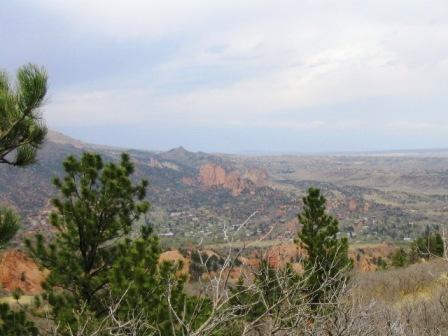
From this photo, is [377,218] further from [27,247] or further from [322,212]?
[27,247]

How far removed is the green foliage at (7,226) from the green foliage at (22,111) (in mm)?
1117

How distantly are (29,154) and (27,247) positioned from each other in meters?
4.44

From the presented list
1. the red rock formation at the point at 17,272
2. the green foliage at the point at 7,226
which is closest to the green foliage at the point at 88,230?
the green foliage at the point at 7,226

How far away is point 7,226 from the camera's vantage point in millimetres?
9969

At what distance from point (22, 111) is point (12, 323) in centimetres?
498

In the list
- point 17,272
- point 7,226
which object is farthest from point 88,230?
point 17,272

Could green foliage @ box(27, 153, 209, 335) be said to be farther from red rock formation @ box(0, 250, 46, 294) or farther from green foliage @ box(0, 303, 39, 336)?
red rock formation @ box(0, 250, 46, 294)

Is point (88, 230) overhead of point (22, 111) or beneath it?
beneath

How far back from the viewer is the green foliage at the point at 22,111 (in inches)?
349

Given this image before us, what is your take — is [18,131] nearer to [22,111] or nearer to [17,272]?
[22,111]

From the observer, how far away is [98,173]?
1400 centimetres

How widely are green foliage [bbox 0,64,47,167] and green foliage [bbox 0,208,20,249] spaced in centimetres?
112

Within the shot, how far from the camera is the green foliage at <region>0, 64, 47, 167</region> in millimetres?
8859

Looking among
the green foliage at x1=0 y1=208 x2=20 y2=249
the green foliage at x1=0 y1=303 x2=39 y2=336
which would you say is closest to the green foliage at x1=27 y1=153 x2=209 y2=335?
the green foliage at x1=0 y1=303 x2=39 y2=336
